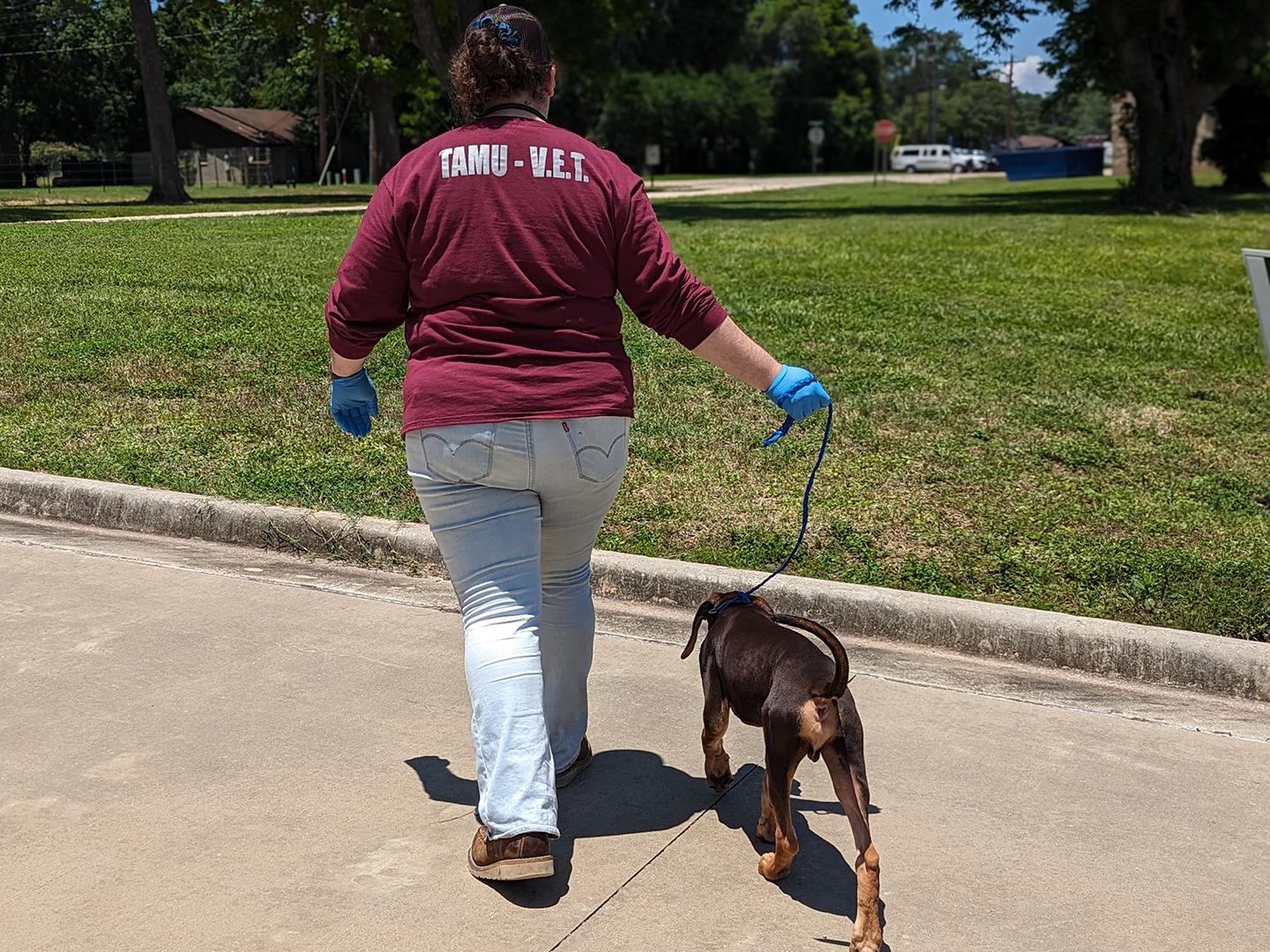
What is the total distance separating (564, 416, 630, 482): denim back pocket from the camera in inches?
116

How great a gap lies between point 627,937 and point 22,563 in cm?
364

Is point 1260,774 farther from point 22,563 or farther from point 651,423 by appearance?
point 22,563

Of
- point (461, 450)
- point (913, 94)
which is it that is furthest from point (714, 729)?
point (913, 94)

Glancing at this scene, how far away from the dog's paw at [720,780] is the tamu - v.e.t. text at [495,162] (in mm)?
1591

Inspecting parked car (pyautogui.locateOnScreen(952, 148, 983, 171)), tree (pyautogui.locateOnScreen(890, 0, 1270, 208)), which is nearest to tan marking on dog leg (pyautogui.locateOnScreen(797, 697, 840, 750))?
tree (pyautogui.locateOnScreen(890, 0, 1270, 208))

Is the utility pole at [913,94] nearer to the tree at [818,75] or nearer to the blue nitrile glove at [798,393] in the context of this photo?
the tree at [818,75]

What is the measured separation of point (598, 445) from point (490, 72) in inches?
34.5

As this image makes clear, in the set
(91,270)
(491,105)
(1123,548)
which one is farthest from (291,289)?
(491,105)

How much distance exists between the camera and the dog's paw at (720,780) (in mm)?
3494

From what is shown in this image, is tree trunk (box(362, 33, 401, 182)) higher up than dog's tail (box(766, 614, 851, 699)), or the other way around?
tree trunk (box(362, 33, 401, 182))

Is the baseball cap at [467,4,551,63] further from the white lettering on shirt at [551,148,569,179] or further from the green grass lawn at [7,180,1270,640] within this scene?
the green grass lawn at [7,180,1270,640]

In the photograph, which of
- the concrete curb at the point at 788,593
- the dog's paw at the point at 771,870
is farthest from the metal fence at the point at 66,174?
the dog's paw at the point at 771,870

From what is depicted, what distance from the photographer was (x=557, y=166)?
9.53 feet

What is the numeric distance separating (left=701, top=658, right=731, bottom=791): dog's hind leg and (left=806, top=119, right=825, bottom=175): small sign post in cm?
5742
